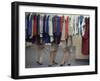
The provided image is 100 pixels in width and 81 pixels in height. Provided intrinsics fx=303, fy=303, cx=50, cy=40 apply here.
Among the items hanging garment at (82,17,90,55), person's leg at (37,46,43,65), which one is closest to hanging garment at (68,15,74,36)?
hanging garment at (82,17,90,55)

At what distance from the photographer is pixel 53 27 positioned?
2037mm

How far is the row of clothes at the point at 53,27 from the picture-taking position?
1981 millimetres

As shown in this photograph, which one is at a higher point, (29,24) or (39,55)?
(29,24)

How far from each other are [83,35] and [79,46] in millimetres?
85

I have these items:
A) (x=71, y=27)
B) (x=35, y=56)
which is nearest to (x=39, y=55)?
(x=35, y=56)

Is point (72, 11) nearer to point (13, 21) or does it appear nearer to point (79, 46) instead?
point (79, 46)

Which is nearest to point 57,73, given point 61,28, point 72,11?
point 61,28

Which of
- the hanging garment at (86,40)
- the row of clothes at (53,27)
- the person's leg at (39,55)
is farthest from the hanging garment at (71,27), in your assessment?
the person's leg at (39,55)

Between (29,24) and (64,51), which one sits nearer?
(29,24)

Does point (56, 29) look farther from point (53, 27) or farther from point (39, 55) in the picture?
point (39, 55)

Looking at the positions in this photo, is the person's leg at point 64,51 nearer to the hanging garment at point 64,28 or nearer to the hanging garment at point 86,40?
the hanging garment at point 64,28

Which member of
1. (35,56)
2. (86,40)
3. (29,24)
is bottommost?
(35,56)

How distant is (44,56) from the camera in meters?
2.03

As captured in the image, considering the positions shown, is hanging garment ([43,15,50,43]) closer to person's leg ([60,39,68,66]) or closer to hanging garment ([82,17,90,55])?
person's leg ([60,39,68,66])
